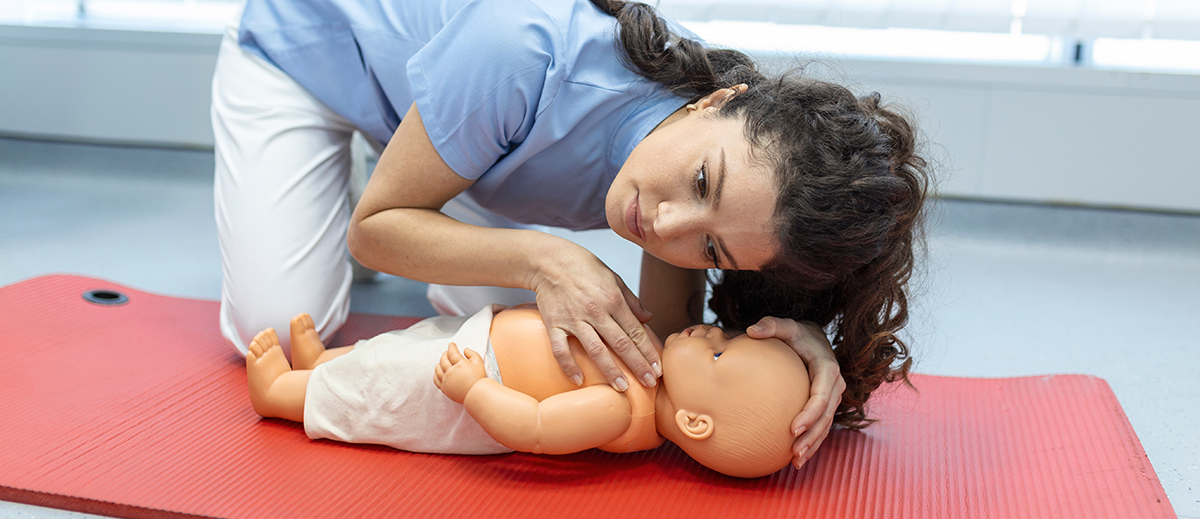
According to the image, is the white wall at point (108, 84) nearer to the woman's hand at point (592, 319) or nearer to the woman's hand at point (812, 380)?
the woman's hand at point (592, 319)

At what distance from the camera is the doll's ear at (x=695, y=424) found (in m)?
1.15

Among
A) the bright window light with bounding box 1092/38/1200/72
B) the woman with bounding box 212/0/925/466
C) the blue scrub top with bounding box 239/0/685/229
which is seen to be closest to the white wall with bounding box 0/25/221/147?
the woman with bounding box 212/0/925/466

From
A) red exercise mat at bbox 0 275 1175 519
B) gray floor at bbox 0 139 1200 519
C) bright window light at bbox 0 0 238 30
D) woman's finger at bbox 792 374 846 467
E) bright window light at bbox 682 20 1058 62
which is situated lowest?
gray floor at bbox 0 139 1200 519

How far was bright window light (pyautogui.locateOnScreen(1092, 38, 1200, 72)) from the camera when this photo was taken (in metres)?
2.67

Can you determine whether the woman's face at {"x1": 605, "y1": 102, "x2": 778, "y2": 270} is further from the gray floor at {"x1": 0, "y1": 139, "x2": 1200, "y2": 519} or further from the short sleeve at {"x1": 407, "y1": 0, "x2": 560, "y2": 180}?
the gray floor at {"x1": 0, "y1": 139, "x2": 1200, "y2": 519}

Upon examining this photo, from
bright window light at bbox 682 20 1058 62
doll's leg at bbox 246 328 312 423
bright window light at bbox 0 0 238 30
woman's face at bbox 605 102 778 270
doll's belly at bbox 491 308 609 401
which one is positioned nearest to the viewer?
woman's face at bbox 605 102 778 270

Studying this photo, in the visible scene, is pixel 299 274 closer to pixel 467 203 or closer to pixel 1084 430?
pixel 467 203

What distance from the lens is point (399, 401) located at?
1236mm

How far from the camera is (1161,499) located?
1136 millimetres

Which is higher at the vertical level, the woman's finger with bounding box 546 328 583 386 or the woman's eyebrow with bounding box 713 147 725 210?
the woman's eyebrow with bounding box 713 147 725 210

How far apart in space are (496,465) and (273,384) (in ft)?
1.21

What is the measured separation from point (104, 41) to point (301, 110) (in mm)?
1967

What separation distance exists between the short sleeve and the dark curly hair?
0.14 m

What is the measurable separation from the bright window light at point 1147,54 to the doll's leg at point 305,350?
242cm
